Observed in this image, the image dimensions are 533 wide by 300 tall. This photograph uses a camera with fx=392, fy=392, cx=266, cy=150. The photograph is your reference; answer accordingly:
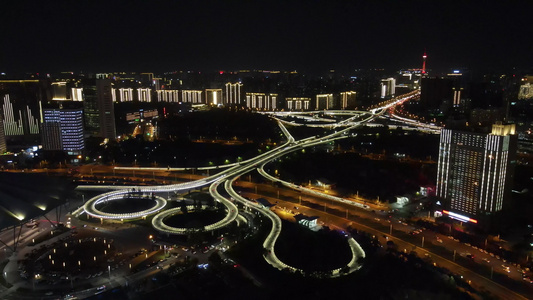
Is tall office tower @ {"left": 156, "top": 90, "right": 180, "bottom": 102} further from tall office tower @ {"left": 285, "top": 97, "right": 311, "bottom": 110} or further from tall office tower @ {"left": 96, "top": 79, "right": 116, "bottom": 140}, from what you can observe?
tall office tower @ {"left": 96, "top": 79, "right": 116, "bottom": 140}

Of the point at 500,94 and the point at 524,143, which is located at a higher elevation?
the point at 500,94

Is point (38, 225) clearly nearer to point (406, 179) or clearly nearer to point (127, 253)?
point (127, 253)

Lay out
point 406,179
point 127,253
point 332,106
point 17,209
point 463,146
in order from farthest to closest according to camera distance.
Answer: point 332,106 < point 406,179 < point 463,146 < point 127,253 < point 17,209

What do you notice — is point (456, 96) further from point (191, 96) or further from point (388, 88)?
point (191, 96)

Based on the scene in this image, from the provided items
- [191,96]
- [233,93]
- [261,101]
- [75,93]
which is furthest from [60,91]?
[261,101]

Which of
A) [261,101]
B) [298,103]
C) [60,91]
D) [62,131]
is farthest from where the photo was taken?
[261,101]

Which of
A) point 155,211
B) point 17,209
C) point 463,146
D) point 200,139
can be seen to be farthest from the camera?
point 200,139

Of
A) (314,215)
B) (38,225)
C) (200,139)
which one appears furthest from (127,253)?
(200,139)
